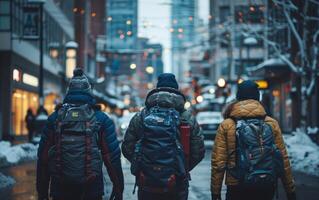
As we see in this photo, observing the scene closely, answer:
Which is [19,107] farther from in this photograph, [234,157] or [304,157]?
[234,157]

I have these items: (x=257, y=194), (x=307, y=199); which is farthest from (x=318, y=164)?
(x=257, y=194)

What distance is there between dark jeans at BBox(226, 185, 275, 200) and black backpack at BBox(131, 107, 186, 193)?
0.58 metres

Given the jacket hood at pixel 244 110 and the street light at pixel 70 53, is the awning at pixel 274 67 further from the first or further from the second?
the jacket hood at pixel 244 110

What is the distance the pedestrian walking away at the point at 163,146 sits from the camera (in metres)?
5.48

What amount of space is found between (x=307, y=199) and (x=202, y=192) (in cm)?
203

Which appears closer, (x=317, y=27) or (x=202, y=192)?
(x=202, y=192)

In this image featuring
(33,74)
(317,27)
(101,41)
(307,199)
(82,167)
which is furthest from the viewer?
(101,41)

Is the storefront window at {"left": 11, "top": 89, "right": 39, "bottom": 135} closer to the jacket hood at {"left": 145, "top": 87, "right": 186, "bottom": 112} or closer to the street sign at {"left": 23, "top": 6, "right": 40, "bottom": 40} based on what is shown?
the street sign at {"left": 23, "top": 6, "right": 40, "bottom": 40}

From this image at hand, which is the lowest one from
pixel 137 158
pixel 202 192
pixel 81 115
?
pixel 202 192

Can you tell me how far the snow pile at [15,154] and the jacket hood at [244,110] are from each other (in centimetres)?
1279

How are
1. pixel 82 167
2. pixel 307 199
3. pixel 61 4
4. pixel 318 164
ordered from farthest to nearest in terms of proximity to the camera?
pixel 61 4 → pixel 318 164 → pixel 307 199 → pixel 82 167

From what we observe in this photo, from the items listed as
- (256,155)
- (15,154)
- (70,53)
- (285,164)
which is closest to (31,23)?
(70,53)

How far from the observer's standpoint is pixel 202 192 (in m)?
12.2

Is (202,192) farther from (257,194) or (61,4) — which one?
(61,4)
